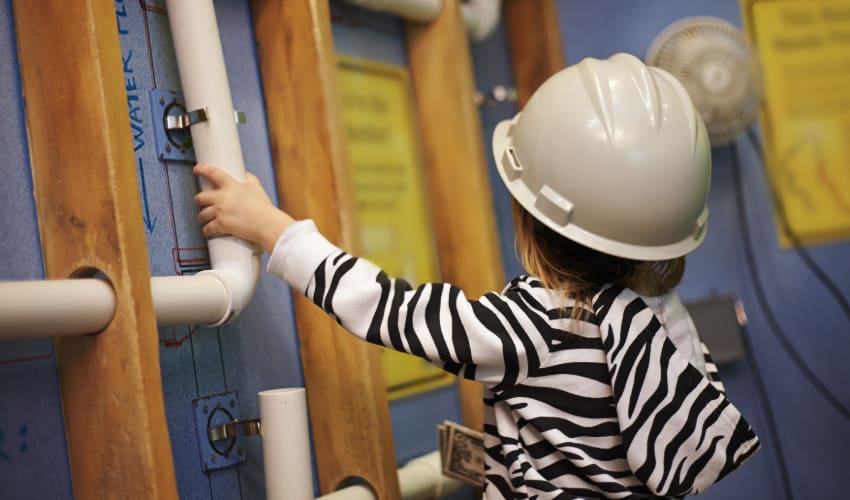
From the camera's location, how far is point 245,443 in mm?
1076

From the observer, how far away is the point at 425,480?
1.27 meters

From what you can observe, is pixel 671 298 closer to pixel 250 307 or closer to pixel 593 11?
pixel 250 307

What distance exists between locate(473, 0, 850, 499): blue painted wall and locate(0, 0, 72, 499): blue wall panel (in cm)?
103

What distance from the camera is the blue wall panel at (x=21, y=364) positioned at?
33.8 inches

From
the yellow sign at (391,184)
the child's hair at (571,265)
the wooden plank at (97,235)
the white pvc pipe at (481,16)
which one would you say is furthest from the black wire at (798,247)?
the wooden plank at (97,235)

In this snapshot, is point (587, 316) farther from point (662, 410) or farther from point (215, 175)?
point (215, 175)

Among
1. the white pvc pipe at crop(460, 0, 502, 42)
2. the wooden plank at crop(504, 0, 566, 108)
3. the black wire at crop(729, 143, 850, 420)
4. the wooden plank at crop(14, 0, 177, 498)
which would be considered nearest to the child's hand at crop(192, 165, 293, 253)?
the wooden plank at crop(14, 0, 177, 498)

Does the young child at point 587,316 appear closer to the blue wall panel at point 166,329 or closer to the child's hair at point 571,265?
the child's hair at point 571,265

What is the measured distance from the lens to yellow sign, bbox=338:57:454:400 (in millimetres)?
1382

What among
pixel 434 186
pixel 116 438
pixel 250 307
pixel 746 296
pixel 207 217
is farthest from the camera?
pixel 746 296

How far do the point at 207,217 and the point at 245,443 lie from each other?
0.30 meters

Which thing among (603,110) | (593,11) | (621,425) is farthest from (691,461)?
(593,11)

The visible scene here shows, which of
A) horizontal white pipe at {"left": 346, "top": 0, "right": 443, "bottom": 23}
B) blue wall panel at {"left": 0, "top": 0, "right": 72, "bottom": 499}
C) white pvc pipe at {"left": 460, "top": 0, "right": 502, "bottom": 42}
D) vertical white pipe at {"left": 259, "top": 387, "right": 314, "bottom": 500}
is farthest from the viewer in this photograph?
white pvc pipe at {"left": 460, "top": 0, "right": 502, "bottom": 42}

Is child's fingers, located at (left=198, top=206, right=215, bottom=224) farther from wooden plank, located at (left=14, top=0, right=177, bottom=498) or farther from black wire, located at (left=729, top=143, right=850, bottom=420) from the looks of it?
black wire, located at (left=729, top=143, right=850, bottom=420)
